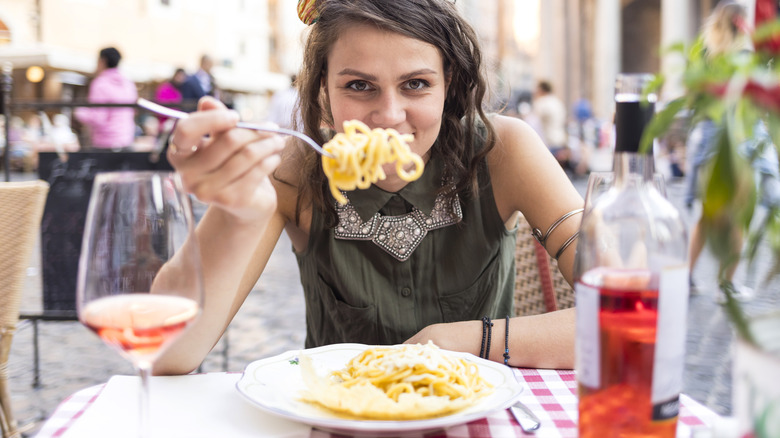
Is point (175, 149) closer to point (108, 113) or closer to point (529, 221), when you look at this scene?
point (529, 221)

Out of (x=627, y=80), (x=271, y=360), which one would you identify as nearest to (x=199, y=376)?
(x=271, y=360)

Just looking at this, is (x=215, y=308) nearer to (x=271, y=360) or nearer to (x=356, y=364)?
(x=271, y=360)

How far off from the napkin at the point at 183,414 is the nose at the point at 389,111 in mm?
753

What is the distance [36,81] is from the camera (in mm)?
20453

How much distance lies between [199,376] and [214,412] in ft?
0.57

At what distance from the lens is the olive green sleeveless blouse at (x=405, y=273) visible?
1.82m

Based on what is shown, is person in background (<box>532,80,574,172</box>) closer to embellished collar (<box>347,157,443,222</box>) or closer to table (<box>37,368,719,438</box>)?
embellished collar (<box>347,157,443,222</box>)

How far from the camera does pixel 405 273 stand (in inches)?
72.3

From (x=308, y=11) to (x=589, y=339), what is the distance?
1.29 meters

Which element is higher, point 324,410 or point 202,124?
point 202,124

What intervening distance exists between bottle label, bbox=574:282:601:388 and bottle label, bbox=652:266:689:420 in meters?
0.06

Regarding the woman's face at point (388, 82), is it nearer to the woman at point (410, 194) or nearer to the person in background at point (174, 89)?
the woman at point (410, 194)

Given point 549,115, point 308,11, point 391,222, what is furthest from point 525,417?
point 549,115

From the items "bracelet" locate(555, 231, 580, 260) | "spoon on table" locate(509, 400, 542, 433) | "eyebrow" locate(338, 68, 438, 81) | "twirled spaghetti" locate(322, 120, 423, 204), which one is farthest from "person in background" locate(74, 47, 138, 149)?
"spoon on table" locate(509, 400, 542, 433)
